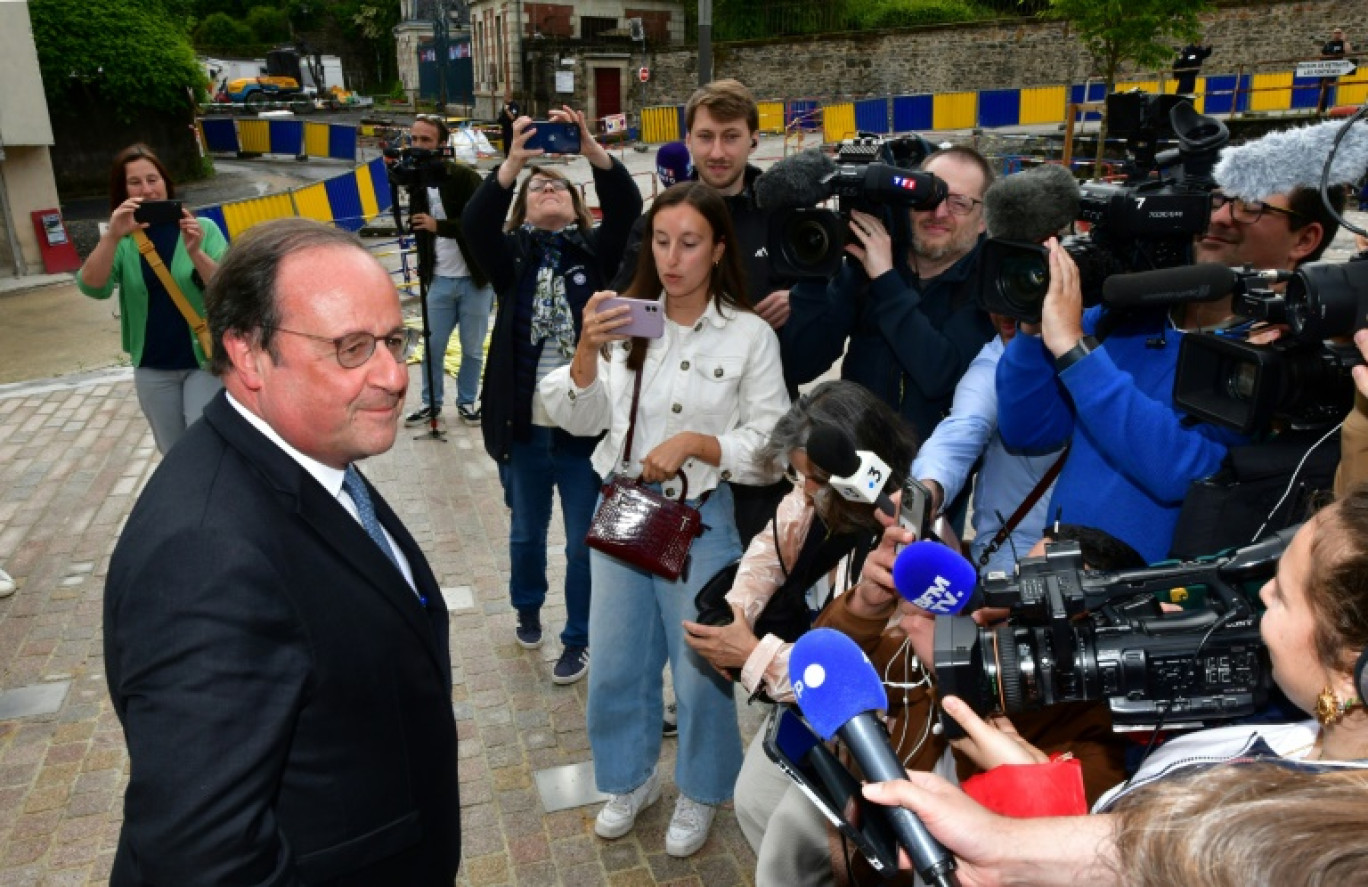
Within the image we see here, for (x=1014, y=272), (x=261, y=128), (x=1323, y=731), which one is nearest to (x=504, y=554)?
(x=1014, y=272)

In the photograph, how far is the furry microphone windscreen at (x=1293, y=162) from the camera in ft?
8.59

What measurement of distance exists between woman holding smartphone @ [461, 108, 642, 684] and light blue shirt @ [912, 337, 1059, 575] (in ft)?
5.37

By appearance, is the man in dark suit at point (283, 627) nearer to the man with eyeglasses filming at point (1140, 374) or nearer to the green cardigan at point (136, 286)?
the man with eyeglasses filming at point (1140, 374)

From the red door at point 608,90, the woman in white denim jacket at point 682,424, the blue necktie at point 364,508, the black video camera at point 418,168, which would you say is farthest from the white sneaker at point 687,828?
the red door at point 608,90

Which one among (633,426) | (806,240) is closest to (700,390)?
(633,426)

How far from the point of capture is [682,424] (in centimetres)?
331

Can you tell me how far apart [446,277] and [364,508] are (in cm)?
534

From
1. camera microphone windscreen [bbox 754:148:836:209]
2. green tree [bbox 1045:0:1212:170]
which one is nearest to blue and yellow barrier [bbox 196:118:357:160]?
green tree [bbox 1045:0:1212:170]

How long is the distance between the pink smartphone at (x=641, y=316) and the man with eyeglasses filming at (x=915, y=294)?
0.65 m

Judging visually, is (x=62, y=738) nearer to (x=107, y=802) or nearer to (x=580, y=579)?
(x=107, y=802)

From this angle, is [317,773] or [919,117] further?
[919,117]

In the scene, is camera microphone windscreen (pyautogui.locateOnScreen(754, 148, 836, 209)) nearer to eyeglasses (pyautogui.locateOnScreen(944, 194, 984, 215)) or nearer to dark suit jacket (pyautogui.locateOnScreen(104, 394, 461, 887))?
eyeglasses (pyautogui.locateOnScreen(944, 194, 984, 215))

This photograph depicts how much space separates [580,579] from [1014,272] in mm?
2383

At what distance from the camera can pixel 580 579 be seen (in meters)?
4.39
